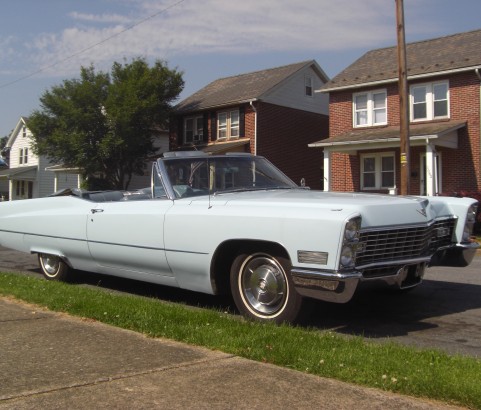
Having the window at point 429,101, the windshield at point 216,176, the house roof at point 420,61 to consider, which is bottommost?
the windshield at point 216,176

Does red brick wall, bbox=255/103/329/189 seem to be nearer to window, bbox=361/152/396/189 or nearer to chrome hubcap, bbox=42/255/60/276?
window, bbox=361/152/396/189

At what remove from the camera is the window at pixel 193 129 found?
99.9 ft

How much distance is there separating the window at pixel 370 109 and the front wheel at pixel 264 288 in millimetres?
18984

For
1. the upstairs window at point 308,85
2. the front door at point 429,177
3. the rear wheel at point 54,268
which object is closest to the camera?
the rear wheel at point 54,268

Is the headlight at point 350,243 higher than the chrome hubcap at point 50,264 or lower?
higher

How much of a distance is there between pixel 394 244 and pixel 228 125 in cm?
2491

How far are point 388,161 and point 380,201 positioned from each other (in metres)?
18.3

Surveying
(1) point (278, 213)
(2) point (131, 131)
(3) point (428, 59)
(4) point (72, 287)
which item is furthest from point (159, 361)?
(2) point (131, 131)

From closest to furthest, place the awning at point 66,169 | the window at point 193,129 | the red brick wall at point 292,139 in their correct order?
the red brick wall at point 292,139 < the window at point 193,129 < the awning at point 66,169

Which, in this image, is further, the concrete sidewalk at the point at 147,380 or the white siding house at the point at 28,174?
the white siding house at the point at 28,174

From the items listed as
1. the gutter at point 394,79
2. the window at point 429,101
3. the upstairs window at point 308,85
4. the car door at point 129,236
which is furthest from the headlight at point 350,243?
the upstairs window at point 308,85

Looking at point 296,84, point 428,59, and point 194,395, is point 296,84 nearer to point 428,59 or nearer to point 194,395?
point 428,59

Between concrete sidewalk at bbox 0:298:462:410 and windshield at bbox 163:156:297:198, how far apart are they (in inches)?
72.1

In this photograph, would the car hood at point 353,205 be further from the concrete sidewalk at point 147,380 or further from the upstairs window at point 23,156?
the upstairs window at point 23,156
